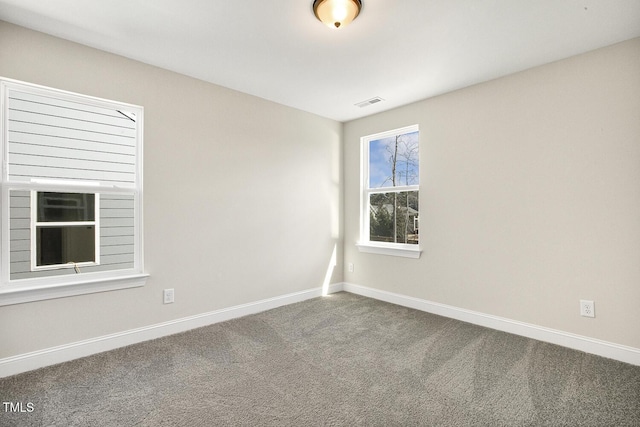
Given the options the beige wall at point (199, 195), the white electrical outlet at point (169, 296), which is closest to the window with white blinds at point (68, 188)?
the beige wall at point (199, 195)

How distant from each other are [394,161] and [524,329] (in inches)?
90.6

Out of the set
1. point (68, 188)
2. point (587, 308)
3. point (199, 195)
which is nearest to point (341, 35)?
point (199, 195)

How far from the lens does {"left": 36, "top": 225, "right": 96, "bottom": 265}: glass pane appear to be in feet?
7.63

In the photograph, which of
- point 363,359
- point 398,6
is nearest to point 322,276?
point 363,359

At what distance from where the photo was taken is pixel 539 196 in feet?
8.91

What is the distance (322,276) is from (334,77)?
2520 mm

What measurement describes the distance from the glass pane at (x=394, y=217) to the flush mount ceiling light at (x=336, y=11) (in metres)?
2.27

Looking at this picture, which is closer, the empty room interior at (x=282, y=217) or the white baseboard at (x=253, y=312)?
the empty room interior at (x=282, y=217)

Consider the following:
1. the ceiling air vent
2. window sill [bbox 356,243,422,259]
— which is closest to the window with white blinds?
the ceiling air vent

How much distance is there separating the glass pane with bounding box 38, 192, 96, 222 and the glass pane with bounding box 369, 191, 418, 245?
3.14 m

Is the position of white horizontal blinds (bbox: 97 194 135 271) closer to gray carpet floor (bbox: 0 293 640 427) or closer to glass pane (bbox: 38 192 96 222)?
glass pane (bbox: 38 192 96 222)

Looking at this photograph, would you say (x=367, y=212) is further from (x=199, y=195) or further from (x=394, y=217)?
(x=199, y=195)

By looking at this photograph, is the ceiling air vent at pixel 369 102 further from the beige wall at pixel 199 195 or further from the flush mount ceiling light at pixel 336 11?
the flush mount ceiling light at pixel 336 11

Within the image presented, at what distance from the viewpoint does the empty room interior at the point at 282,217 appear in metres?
1.95
